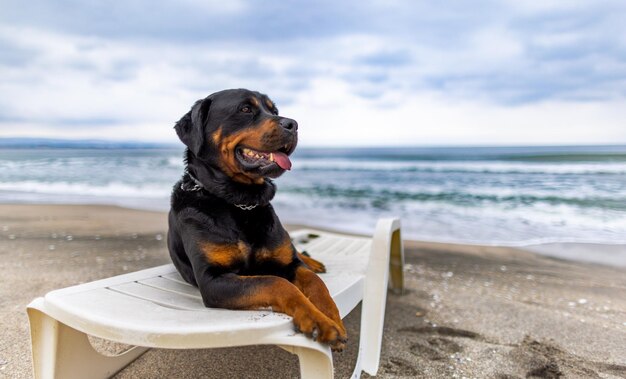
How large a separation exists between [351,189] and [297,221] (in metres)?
7.00

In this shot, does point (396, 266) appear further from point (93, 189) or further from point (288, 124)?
point (93, 189)

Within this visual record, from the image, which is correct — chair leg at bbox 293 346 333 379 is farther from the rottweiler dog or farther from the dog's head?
the dog's head

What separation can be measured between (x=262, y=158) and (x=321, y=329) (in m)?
1.08

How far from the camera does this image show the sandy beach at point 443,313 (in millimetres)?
Answer: 3057

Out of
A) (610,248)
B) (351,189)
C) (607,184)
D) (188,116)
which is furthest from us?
(351,189)

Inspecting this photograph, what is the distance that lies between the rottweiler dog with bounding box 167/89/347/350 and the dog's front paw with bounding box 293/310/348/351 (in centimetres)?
30

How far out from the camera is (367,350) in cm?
294

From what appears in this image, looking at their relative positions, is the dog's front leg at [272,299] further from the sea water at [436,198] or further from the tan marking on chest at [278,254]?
the sea water at [436,198]

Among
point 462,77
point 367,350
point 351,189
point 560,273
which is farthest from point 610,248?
point 462,77

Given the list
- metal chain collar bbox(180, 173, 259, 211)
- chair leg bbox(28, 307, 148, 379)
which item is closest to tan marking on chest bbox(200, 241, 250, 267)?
metal chain collar bbox(180, 173, 259, 211)

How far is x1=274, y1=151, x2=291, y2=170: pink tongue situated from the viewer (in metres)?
2.54

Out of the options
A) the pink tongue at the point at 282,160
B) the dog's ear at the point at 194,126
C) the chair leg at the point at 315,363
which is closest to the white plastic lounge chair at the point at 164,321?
the chair leg at the point at 315,363

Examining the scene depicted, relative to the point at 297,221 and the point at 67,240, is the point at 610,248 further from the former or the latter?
the point at 67,240

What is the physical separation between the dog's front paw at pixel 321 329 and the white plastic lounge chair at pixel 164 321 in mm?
29
